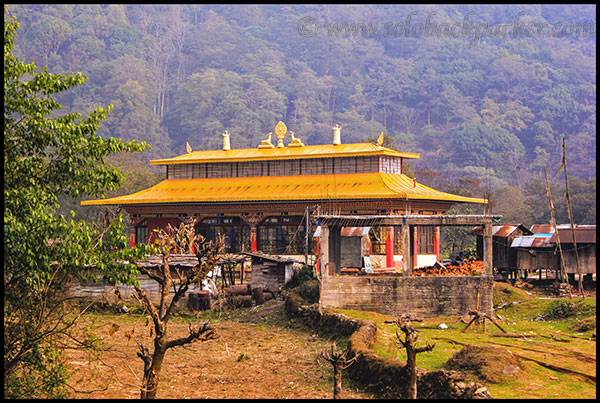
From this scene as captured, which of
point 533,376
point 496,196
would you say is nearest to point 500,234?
point 533,376

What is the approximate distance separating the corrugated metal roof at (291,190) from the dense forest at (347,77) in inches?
1610

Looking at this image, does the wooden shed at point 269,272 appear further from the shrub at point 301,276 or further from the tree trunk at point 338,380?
the tree trunk at point 338,380

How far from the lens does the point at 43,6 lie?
15188cm

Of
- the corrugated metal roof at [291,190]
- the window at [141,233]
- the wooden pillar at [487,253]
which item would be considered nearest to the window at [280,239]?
the corrugated metal roof at [291,190]

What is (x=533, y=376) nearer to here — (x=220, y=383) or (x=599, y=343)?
(x=599, y=343)

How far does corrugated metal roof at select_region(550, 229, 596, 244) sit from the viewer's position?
3200 centimetres

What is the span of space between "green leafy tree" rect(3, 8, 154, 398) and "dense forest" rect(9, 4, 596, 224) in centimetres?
6867

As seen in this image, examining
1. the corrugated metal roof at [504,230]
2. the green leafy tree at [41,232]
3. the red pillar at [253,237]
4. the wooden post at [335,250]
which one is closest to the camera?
the green leafy tree at [41,232]

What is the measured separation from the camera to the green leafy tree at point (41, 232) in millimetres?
16781

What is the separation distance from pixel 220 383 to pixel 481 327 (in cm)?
956

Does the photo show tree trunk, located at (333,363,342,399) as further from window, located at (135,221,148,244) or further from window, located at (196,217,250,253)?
window, located at (135,221,148,244)

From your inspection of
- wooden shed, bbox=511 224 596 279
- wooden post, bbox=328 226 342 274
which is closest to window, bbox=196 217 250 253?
wooden post, bbox=328 226 342 274

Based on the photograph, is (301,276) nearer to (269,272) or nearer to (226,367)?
(269,272)

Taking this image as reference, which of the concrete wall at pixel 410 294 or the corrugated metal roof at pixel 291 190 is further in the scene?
the corrugated metal roof at pixel 291 190
